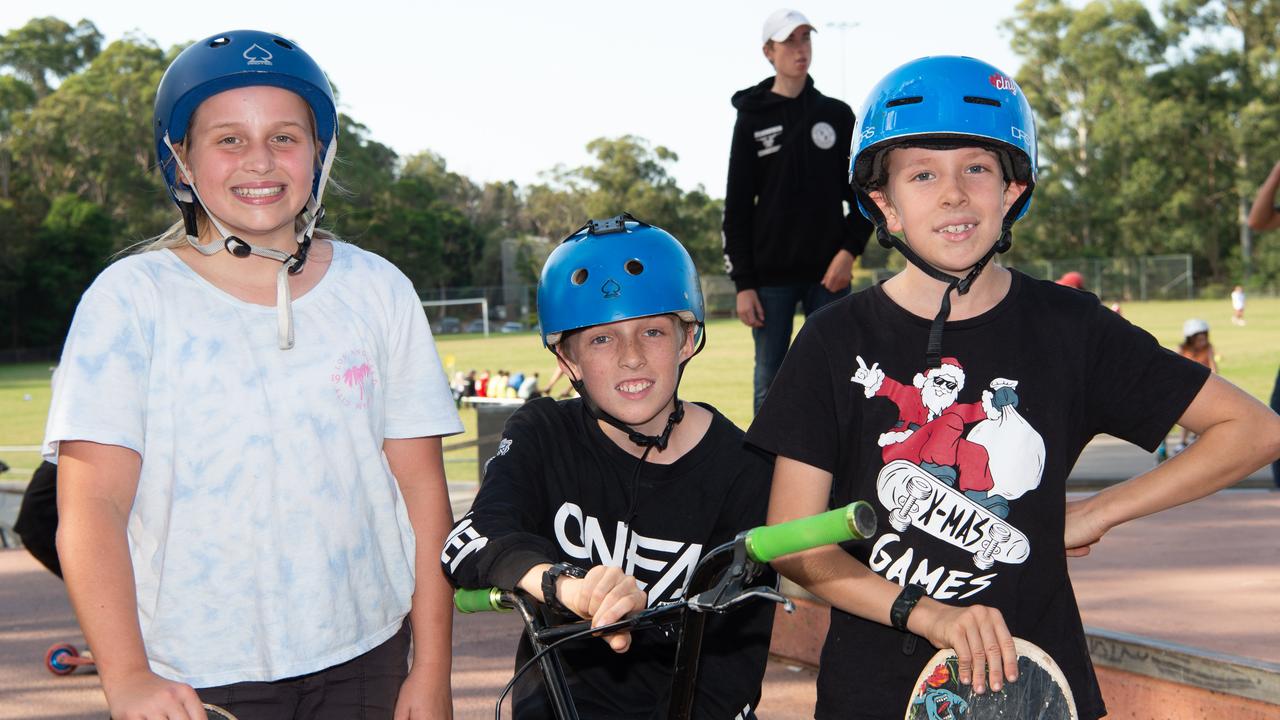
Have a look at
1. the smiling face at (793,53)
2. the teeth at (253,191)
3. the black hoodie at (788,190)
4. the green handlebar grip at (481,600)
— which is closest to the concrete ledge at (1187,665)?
the green handlebar grip at (481,600)

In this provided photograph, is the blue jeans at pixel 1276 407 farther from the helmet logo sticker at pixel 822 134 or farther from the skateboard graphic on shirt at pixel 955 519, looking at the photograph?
the skateboard graphic on shirt at pixel 955 519

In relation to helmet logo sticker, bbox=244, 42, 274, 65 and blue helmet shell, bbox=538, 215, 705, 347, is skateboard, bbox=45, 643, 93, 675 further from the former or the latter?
helmet logo sticker, bbox=244, 42, 274, 65

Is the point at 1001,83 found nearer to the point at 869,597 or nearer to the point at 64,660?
the point at 869,597

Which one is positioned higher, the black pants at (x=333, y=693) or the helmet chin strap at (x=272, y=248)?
the helmet chin strap at (x=272, y=248)

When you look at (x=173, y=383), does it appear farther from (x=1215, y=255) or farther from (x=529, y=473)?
(x=1215, y=255)

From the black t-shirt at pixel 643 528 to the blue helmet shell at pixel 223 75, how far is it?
103 centimetres

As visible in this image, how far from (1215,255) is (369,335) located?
265ft

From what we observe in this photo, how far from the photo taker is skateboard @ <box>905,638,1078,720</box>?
2.36 meters

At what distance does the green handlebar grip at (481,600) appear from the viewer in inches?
90.5

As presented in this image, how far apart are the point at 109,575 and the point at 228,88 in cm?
119

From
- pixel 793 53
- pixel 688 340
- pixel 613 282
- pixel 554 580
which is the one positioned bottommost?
pixel 554 580

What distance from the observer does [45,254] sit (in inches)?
2729

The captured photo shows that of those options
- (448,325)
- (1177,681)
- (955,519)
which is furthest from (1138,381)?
(448,325)

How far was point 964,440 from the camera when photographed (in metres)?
2.66
